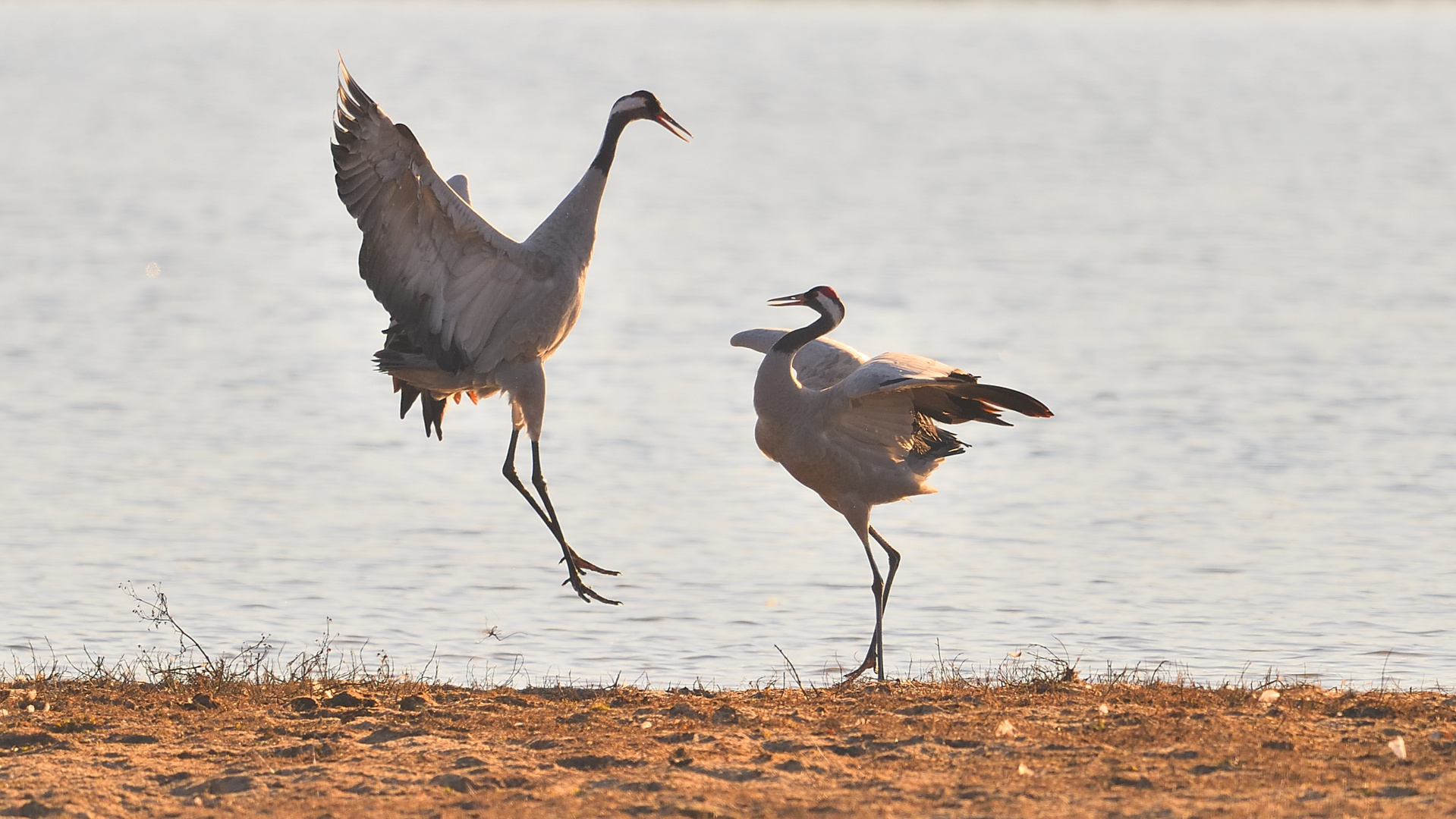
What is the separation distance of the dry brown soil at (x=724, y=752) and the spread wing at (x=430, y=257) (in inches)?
80.5

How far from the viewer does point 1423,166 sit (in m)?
36.5

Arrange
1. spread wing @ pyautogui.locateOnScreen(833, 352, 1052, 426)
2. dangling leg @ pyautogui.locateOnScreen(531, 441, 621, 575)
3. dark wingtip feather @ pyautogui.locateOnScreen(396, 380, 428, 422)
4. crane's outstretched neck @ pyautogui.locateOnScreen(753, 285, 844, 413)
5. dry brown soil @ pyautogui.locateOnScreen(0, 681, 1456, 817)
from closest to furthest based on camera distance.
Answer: dry brown soil @ pyautogui.locateOnScreen(0, 681, 1456, 817) < spread wing @ pyautogui.locateOnScreen(833, 352, 1052, 426) < crane's outstretched neck @ pyautogui.locateOnScreen(753, 285, 844, 413) < dangling leg @ pyautogui.locateOnScreen(531, 441, 621, 575) < dark wingtip feather @ pyautogui.locateOnScreen(396, 380, 428, 422)

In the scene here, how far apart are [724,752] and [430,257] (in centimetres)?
335

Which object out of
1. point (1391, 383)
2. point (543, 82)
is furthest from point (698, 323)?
point (543, 82)

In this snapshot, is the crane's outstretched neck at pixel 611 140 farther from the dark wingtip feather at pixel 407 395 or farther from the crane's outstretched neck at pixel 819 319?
the dark wingtip feather at pixel 407 395

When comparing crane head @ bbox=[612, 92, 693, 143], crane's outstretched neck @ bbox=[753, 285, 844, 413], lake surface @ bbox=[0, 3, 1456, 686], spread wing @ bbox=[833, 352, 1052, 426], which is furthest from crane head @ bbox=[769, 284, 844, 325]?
lake surface @ bbox=[0, 3, 1456, 686]

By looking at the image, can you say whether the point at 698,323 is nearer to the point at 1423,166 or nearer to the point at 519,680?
the point at 519,680

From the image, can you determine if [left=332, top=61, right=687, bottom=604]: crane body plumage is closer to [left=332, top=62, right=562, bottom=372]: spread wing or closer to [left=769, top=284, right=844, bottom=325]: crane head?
[left=332, top=62, right=562, bottom=372]: spread wing

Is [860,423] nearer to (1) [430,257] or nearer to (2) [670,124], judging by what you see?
(2) [670,124]

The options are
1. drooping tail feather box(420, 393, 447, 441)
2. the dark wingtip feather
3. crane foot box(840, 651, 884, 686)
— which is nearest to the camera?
crane foot box(840, 651, 884, 686)

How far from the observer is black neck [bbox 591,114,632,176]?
10008 millimetres

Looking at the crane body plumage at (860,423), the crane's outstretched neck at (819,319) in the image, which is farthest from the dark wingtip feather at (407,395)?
the crane's outstretched neck at (819,319)

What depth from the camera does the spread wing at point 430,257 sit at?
29.9ft

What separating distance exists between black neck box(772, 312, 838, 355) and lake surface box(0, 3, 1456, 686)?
1608 mm
